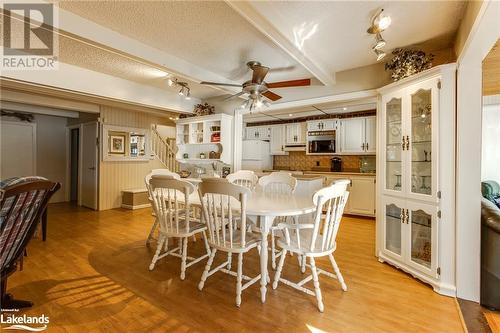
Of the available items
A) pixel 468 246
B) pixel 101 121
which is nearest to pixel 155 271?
pixel 468 246

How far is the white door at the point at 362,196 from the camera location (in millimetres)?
5164

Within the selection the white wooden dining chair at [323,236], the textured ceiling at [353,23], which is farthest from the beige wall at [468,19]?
the white wooden dining chair at [323,236]

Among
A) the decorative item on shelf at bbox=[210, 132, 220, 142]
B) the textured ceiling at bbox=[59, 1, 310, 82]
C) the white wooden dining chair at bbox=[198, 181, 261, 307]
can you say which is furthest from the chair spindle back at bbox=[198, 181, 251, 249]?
the decorative item on shelf at bbox=[210, 132, 220, 142]

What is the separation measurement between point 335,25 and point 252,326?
269 centimetres

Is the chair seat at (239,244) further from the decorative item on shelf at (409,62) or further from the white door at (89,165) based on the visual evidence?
the white door at (89,165)

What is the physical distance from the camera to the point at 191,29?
247 cm

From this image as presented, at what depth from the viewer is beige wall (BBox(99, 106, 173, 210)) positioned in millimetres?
5629

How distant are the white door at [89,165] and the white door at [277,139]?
14.4ft

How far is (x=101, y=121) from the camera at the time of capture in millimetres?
5543

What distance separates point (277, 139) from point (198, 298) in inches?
208

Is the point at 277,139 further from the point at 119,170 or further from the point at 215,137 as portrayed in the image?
the point at 119,170

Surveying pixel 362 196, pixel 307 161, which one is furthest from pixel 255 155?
pixel 362 196

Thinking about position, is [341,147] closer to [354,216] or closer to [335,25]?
[354,216]

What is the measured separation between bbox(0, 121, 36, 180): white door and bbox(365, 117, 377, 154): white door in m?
8.19
